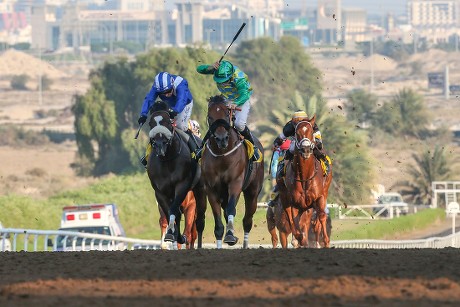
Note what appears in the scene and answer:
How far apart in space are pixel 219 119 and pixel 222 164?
0.56 metres

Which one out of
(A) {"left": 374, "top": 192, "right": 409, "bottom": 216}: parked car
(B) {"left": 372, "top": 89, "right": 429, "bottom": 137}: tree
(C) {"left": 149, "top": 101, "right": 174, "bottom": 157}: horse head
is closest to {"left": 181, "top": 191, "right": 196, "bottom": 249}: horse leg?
(C) {"left": 149, "top": 101, "right": 174, "bottom": 157}: horse head

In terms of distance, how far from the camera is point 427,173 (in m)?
66.4

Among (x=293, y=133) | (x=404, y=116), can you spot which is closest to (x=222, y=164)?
(x=293, y=133)

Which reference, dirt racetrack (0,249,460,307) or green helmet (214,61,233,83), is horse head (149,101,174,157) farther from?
dirt racetrack (0,249,460,307)

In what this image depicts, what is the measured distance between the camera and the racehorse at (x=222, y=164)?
1819 cm

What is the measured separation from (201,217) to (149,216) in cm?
3157

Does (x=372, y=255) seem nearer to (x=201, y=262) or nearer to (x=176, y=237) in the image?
(x=201, y=262)

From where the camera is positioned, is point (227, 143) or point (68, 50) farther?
point (68, 50)

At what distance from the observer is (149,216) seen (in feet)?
168

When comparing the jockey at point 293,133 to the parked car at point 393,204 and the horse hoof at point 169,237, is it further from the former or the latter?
the parked car at point 393,204

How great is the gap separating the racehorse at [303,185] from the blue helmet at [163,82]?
1846mm

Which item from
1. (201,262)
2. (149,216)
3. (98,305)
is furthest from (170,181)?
(149,216)

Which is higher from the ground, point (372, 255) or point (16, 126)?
point (372, 255)

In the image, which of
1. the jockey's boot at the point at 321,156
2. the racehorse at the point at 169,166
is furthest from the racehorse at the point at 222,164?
the jockey's boot at the point at 321,156
